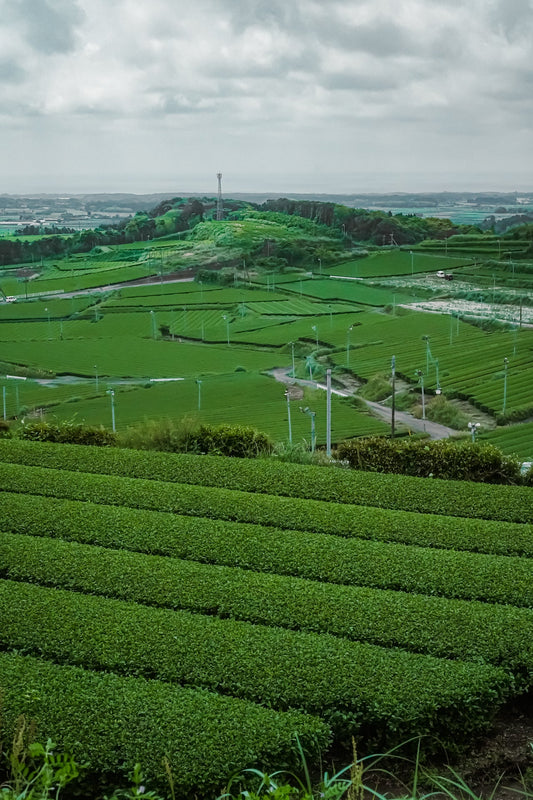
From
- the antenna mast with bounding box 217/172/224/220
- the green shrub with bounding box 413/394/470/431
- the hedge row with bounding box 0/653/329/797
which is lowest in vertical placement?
the hedge row with bounding box 0/653/329/797

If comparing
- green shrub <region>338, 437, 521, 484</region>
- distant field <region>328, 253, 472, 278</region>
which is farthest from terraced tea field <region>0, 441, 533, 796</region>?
distant field <region>328, 253, 472, 278</region>

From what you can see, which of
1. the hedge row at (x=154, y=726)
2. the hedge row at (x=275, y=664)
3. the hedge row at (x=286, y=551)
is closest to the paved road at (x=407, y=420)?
the hedge row at (x=286, y=551)

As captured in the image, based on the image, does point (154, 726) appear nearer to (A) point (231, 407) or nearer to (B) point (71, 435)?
(B) point (71, 435)

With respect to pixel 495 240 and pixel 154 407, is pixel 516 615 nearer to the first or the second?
pixel 154 407

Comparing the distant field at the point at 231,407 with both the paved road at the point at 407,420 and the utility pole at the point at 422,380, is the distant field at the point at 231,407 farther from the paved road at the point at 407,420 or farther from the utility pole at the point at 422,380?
the utility pole at the point at 422,380

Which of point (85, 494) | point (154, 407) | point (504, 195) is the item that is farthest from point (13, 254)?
point (504, 195)

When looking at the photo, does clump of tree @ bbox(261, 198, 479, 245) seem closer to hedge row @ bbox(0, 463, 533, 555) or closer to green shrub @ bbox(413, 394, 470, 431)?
green shrub @ bbox(413, 394, 470, 431)

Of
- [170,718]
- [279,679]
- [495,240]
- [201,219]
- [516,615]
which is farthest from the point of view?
[201,219]
